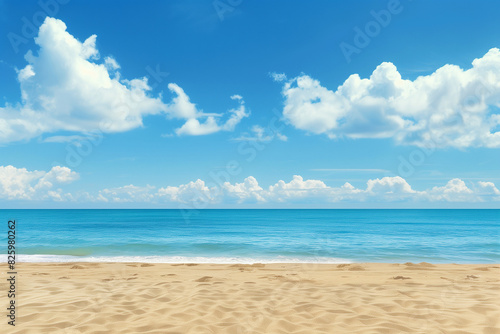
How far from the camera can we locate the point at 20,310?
6098mm

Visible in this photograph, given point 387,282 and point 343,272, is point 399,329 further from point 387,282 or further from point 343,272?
point 343,272

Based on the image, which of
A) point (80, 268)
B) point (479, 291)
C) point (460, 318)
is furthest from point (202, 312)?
point (80, 268)

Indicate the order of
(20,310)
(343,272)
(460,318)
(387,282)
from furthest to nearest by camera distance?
(343,272) < (387,282) < (20,310) < (460,318)

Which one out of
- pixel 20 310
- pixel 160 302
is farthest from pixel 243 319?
pixel 20 310

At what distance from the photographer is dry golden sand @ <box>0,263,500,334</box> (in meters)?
5.32

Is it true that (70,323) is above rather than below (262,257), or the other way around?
above

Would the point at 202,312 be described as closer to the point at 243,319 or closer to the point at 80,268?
the point at 243,319

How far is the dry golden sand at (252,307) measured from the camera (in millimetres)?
5320

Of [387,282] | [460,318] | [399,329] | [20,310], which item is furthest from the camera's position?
[387,282]

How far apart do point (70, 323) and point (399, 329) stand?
568 centimetres

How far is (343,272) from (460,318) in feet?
20.4

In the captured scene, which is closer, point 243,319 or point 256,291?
point 243,319

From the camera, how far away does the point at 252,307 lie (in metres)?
6.41

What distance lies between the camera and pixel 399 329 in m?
5.22
